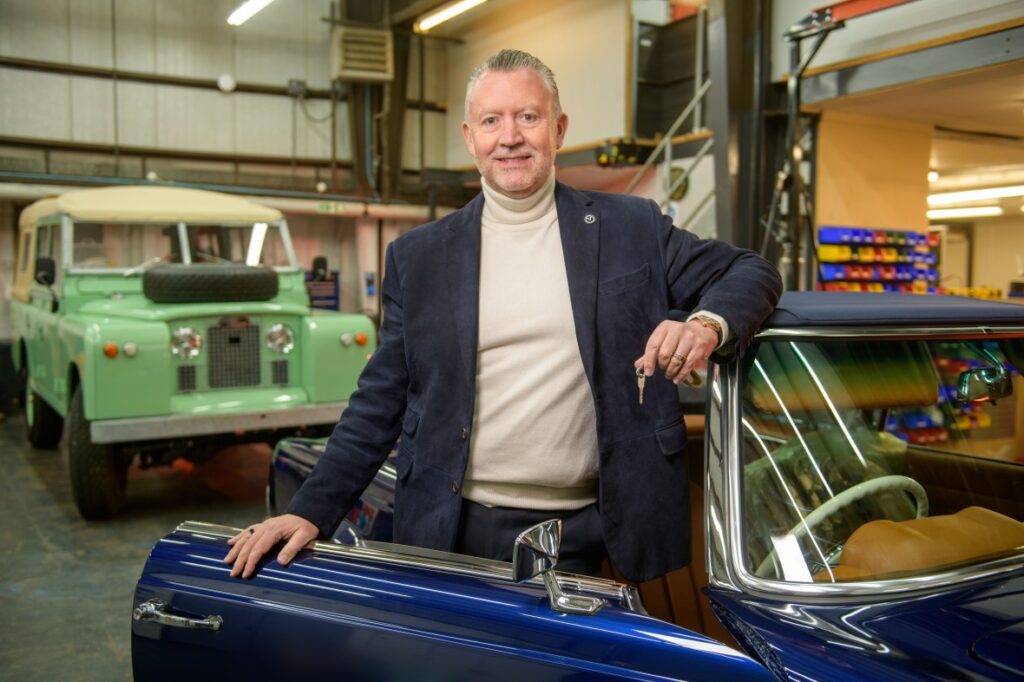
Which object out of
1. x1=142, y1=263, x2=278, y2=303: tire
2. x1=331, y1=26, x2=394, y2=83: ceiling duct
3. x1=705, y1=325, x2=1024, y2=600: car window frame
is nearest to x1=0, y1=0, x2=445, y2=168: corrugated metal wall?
x1=331, y1=26, x2=394, y2=83: ceiling duct

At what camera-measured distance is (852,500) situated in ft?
5.74

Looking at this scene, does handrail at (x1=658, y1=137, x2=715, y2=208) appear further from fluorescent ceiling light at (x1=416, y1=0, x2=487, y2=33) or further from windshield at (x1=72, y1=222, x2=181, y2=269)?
windshield at (x1=72, y1=222, x2=181, y2=269)

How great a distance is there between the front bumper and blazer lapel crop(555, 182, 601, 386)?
4.15 metres

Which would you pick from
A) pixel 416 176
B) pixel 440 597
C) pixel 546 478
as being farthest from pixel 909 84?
pixel 416 176

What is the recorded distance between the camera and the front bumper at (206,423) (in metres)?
5.24

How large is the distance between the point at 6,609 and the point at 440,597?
350 cm

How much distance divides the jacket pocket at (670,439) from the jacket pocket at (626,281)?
278 millimetres

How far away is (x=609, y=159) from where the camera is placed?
1053 centimetres

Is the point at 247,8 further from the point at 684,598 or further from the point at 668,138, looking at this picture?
the point at 684,598

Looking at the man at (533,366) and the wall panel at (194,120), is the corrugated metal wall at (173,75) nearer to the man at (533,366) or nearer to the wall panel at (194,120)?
the wall panel at (194,120)

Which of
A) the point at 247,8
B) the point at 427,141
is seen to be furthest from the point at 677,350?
the point at 427,141

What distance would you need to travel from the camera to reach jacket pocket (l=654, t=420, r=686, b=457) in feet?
5.67

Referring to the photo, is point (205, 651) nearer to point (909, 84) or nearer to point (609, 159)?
point (909, 84)

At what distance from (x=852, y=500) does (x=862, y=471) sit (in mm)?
249
